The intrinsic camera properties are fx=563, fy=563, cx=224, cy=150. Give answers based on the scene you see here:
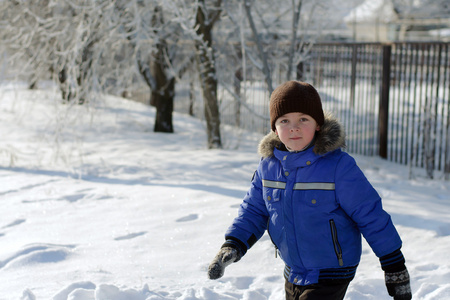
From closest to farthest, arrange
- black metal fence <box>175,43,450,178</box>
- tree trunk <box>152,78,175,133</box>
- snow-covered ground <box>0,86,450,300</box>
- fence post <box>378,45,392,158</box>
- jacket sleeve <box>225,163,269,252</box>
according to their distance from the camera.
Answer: jacket sleeve <box>225,163,269,252</box> → snow-covered ground <box>0,86,450,300</box> → black metal fence <box>175,43,450,178</box> → fence post <box>378,45,392,158</box> → tree trunk <box>152,78,175,133</box>

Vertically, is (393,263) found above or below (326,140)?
below

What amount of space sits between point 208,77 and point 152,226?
3979 millimetres

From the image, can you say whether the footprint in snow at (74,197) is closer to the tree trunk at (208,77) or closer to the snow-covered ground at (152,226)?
the snow-covered ground at (152,226)

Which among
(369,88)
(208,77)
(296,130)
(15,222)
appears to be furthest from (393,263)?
(369,88)

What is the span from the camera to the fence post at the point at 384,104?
8.16 meters

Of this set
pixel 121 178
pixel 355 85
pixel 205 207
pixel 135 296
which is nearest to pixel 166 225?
pixel 205 207

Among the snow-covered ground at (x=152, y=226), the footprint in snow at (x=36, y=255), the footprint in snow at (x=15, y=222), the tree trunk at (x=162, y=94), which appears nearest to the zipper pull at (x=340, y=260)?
the snow-covered ground at (x=152, y=226)

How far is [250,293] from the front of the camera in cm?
343

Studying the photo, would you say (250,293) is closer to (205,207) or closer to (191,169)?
(205,207)

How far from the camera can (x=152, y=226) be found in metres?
4.82

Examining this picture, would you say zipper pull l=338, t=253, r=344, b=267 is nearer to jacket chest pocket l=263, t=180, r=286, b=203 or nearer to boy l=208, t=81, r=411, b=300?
boy l=208, t=81, r=411, b=300

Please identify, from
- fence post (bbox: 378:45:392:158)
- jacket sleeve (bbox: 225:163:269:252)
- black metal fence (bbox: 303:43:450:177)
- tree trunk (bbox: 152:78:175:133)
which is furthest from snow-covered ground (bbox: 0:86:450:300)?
tree trunk (bbox: 152:78:175:133)

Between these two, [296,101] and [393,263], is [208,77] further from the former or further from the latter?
[393,263]

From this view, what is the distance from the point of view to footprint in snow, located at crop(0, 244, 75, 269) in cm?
396
